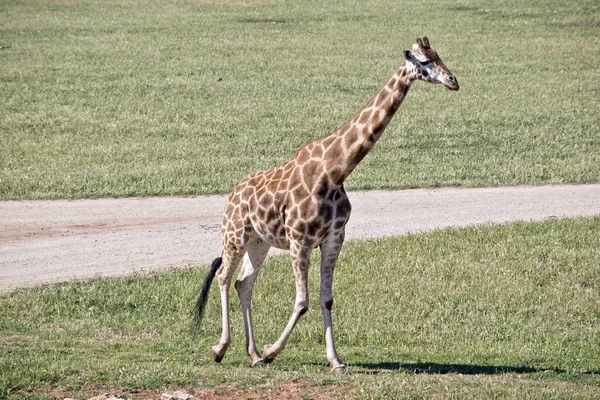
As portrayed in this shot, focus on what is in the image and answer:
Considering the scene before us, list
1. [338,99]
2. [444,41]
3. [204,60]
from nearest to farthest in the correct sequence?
1. [338,99]
2. [204,60]
3. [444,41]

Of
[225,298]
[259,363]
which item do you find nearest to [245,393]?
[259,363]

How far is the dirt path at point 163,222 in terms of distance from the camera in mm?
15094

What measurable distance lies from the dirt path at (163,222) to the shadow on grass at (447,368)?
204 inches

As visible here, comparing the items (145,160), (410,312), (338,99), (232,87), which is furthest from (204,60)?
(410,312)

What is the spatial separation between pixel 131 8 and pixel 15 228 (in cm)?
2485

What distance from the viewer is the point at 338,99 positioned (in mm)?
26844

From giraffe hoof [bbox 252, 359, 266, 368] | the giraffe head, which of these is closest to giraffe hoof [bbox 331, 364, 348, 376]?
giraffe hoof [bbox 252, 359, 266, 368]

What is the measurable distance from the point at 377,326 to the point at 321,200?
2.74m

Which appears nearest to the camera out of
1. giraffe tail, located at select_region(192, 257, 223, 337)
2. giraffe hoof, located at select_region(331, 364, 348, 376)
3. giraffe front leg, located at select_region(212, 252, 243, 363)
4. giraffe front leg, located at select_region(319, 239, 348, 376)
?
giraffe hoof, located at select_region(331, 364, 348, 376)

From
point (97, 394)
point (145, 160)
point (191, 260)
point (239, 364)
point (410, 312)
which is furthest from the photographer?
point (145, 160)

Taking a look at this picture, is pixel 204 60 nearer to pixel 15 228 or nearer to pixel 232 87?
pixel 232 87

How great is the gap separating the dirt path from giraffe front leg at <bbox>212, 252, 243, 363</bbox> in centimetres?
397

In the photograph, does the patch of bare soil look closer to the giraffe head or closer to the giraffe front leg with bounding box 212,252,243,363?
the giraffe front leg with bounding box 212,252,243,363

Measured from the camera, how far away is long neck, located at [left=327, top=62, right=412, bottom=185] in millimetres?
10094
